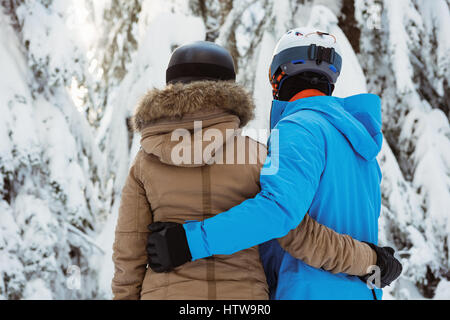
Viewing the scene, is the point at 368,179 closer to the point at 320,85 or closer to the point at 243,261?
the point at 320,85

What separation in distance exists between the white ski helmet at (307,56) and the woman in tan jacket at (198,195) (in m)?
0.43

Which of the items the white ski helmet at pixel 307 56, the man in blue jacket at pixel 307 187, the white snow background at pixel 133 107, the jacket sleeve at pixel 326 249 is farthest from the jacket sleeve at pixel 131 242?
the white snow background at pixel 133 107

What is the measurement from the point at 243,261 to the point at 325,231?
1.10 ft

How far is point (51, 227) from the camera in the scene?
12.8 feet

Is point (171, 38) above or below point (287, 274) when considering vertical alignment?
above

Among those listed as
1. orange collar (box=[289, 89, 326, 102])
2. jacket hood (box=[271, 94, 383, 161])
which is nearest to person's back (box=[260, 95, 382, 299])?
jacket hood (box=[271, 94, 383, 161])

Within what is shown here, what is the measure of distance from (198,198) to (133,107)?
2708 mm

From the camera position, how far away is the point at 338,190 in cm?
161

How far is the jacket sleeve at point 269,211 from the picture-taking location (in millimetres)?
1372

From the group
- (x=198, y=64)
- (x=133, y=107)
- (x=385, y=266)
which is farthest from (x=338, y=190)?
(x=133, y=107)

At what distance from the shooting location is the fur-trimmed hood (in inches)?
58.1

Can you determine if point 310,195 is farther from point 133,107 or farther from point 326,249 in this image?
point 133,107

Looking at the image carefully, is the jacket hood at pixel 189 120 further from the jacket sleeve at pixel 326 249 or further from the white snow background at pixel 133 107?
the white snow background at pixel 133 107
